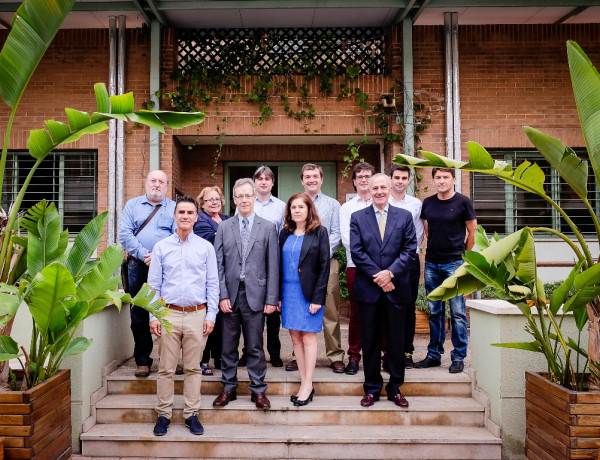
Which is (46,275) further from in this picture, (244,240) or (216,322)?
(216,322)

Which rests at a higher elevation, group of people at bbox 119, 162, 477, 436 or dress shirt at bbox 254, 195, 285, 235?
dress shirt at bbox 254, 195, 285, 235

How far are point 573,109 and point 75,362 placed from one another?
26.3ft

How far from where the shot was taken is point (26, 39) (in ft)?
10.4

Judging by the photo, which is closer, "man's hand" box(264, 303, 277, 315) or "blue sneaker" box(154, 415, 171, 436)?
"blue sneaker" box(154, 415, 171, 436)

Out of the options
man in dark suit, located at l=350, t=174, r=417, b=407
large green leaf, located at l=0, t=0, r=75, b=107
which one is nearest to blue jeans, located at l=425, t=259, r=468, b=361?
man in dark suit, located at l=350, t=174, r=417, b=407

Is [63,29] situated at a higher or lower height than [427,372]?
higher

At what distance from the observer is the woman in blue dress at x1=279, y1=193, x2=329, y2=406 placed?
14.5 feet

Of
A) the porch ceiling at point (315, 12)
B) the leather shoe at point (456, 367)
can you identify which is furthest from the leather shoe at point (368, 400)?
the porch ceiling at point (315, 12)

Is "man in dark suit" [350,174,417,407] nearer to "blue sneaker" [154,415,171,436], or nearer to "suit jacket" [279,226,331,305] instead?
"suit jacket" [279,226,331,305]

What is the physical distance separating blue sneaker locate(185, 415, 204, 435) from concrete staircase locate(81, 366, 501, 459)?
58 mm

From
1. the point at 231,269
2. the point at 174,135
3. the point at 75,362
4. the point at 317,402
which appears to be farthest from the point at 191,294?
the point at 174,135

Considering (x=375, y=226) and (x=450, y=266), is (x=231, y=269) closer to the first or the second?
(x=375, y=226)

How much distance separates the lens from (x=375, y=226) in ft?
14.9

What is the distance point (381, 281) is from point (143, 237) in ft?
7.49
